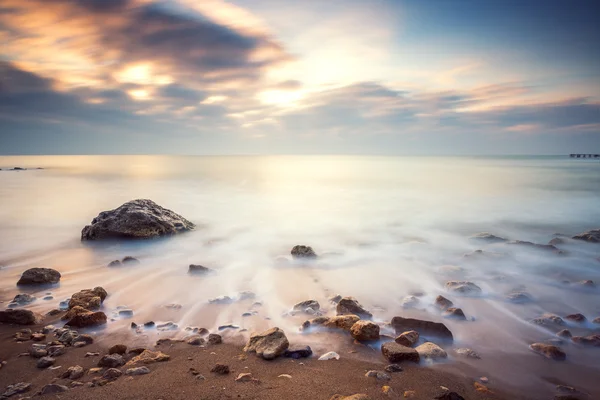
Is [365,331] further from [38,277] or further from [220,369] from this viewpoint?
[38,277]

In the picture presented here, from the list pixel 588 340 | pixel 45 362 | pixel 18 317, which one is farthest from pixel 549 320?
pixel 18 317

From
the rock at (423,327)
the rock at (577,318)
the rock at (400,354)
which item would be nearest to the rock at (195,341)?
the rock at (400,354)

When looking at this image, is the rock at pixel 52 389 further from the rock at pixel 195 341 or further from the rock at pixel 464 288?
the rock at pixel 464 288

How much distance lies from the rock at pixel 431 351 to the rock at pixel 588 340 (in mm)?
1856

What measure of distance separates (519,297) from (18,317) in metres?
7.50

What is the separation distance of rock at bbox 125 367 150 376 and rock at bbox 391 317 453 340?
9.77ft

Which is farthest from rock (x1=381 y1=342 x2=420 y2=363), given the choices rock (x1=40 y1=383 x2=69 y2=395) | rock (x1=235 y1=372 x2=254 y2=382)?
rock (x1=40 y1=383 x2=69 y2=395)

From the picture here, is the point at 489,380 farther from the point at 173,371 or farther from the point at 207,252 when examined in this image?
the point at 207,252

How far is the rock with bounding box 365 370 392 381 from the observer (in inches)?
138

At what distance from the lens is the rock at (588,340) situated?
436 centimetres

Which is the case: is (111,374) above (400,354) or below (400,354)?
above

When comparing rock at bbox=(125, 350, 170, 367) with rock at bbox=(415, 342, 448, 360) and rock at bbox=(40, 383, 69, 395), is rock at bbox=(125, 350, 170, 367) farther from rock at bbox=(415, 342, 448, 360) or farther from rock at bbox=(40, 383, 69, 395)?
rock at bbox=(415, 342, 448, 360)

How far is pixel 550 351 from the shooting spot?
13.5 ft

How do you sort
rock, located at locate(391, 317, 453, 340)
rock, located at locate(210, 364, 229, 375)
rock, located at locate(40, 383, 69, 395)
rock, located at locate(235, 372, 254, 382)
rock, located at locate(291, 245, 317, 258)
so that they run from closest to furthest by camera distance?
rock, located at locate(40, 383, 69, 395)
rock, located at locate(235, 372, 254, 382)
rock, located at locate(210, 364, 229, 375)
rock, located at locate(391, 317, 453, 340)
rock, located at locate(291, 245, 317, 258)
